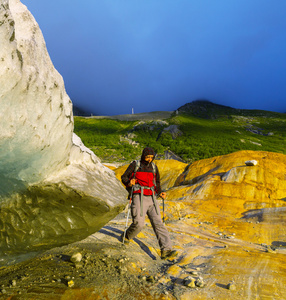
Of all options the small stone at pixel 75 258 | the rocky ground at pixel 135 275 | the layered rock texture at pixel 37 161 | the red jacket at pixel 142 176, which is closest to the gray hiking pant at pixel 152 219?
the red jacket at pixel 142 176

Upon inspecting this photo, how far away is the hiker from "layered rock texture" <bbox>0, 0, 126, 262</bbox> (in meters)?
1.38

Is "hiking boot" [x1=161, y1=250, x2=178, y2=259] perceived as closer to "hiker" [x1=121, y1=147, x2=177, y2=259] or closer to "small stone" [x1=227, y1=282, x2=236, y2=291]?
"hiker" [x1=121, y1=147, x2=177, y2=259]

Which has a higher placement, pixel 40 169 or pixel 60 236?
pixel 40 169

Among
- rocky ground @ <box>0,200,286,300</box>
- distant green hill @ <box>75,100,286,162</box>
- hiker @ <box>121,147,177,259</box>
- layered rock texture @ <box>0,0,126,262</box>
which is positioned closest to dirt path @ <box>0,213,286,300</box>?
rocky ground @ <box>0,200,286,300</box>

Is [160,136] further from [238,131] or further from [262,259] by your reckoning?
[262,259]

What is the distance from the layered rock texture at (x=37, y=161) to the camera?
2592 millimetres

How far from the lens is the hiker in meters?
5.87

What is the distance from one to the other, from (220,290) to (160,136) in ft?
202

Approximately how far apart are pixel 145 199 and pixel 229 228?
7599 millimetres

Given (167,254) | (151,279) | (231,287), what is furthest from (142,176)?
(231,287)

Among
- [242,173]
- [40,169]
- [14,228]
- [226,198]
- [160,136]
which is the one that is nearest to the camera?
[40,169]

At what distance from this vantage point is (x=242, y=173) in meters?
19.5

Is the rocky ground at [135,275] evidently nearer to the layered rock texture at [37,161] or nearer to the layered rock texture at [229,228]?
the layered rock texture at [229,228]

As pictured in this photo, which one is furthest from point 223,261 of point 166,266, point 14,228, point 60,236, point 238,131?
point 238,131
